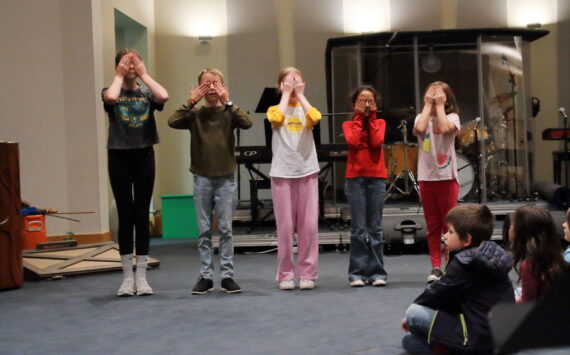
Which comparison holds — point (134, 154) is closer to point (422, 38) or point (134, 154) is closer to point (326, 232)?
point (326, 232)

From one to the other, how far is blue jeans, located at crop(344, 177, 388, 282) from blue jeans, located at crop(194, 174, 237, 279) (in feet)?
2.50

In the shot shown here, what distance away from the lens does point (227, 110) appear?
13.4ft

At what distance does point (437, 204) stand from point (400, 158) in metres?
3.47

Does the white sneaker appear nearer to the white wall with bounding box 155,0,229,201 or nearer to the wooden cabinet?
the wooden cabinet

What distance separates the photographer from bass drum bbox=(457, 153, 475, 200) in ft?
23.5

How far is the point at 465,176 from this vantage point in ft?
23.6

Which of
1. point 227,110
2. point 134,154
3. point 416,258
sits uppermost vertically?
point 227,110

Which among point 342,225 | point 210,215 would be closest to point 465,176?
point 342,225

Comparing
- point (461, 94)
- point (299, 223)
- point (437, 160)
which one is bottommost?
point (299, 223)

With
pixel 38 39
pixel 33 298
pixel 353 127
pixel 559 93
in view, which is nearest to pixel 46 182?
pixel 38 39

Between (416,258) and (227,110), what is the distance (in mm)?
2237

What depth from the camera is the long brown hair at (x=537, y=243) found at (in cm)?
227

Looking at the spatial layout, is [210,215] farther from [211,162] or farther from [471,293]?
[471,293]

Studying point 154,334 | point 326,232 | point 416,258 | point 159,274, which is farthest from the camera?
point 326,232
